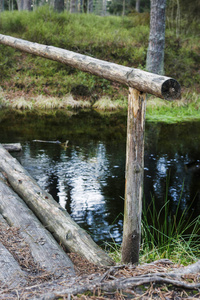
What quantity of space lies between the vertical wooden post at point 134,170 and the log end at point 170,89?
1.04 feet

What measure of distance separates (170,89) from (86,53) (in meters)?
13.8

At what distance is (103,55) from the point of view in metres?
15.9

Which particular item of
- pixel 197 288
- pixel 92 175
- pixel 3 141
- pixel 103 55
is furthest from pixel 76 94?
pixel 197 288

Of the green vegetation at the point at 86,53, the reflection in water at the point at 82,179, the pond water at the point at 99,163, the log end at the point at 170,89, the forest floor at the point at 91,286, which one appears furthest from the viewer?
the green vegetation at the point at 86,53

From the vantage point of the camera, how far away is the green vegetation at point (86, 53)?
13.6m

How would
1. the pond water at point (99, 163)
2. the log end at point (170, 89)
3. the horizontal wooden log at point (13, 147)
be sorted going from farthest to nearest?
1. the horizontal wooden log at point (13, 147)
2. the pond water at point (99, 163)
3. the log end at point (170, 89)

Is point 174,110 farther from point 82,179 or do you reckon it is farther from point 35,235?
point 35,235

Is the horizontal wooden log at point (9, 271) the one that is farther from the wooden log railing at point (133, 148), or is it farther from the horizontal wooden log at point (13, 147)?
the horizontal wooden log at point (13, 147)

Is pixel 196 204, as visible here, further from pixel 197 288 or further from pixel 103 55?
pixel 103 55

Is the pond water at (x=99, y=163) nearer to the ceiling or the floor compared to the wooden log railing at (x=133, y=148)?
nearer to the floor

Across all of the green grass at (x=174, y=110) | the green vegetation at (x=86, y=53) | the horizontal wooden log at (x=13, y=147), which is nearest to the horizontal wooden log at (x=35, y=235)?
the horizontal wooden log at (x=13, y=147)

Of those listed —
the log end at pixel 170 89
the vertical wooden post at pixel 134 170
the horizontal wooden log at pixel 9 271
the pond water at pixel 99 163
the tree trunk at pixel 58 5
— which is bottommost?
the pond water at pixel 99 163

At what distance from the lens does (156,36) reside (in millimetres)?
13398

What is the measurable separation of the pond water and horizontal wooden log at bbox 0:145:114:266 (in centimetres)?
101
